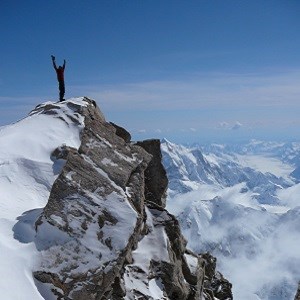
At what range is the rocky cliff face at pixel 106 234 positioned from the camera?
20.8 meters

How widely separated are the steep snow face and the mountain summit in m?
0.06

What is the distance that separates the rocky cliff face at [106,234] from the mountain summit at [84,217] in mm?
56

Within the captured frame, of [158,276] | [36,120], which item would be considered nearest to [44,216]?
[158,276]

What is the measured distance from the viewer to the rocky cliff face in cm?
2077

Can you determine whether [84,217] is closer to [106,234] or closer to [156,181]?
[106,234]

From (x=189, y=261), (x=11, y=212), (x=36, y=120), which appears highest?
(x=36, y=120)

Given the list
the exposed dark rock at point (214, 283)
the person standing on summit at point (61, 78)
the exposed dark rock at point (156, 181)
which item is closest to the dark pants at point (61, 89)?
the person standing on summit at point (61, 78)

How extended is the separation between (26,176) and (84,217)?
6548 millimetres

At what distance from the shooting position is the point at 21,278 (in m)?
19.3

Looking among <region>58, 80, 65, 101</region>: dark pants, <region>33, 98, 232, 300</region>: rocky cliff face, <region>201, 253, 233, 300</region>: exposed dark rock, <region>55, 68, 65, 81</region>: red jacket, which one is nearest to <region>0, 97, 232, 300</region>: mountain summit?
<region>33, 98, 232, 300</region>: rocky cliff face

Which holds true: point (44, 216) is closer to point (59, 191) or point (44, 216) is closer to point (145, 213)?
point (59, 191)

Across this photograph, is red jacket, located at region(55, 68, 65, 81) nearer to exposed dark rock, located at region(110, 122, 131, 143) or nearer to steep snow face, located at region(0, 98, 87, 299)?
steep snow face, located at region(0, 98, 87, 299)

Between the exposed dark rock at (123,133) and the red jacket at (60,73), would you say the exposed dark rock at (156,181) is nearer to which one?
the exposed dark rock at (123,133)

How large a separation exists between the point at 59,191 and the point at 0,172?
542 cm
